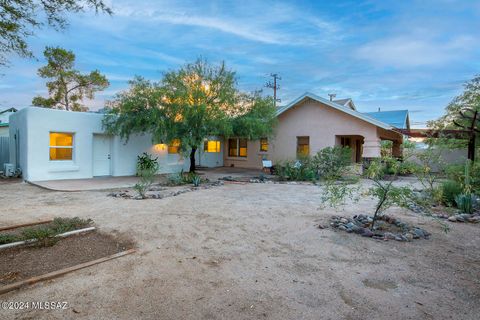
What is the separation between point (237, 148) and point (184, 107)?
9.73 meters

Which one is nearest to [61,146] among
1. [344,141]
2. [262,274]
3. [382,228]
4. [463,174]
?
[262,274]

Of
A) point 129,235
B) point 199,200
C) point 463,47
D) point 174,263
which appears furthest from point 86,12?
point 463,47

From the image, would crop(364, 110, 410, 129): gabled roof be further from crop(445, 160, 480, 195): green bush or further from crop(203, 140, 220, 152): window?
crop(445, 160, 480, 195): green bush

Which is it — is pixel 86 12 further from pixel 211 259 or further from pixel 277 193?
pixel 277 193

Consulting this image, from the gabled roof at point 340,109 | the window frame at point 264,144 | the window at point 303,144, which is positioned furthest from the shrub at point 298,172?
the window frame at point 264,144

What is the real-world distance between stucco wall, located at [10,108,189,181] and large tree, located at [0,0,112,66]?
8489 mm

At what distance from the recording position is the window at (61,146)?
38.4 feet

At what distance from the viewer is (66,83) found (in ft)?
78.8

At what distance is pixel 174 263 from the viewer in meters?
3.61

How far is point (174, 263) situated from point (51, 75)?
2634cm

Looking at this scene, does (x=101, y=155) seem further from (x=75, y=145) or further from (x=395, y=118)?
(x=395, y=118)

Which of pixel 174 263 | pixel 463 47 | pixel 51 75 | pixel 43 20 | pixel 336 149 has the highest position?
pixel 51 75

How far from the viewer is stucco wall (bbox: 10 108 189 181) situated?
36.2 ft

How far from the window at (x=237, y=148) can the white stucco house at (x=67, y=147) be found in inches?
277
